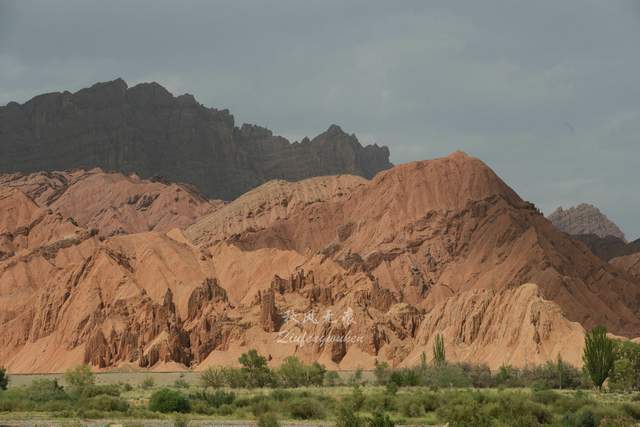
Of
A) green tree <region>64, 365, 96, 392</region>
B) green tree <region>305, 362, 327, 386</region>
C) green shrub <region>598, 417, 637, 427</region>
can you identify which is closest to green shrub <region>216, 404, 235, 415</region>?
green tree <region>64, 365, 96, 392</region>

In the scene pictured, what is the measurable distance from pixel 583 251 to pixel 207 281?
2412 inches

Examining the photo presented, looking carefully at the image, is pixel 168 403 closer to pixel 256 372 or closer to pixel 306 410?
pixel 306 410

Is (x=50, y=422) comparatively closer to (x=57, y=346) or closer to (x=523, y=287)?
(x=523, y=287)

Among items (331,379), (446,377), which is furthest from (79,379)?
(446,377)

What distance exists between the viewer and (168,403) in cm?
7056

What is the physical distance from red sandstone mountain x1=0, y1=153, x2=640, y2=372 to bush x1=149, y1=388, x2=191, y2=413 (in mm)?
49719

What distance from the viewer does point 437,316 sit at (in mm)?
127812

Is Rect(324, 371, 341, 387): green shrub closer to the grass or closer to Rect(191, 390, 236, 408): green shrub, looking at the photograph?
the grass

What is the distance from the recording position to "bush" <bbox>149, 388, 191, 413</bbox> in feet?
230

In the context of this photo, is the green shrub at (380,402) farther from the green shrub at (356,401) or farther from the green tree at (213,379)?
the green tree at (213,379)

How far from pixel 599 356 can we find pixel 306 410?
28203 mm

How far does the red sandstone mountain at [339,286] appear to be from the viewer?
127 metres

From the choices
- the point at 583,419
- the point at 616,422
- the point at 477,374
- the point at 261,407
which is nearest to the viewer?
the point at 616,422

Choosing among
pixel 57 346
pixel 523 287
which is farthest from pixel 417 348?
pixel 57 346
